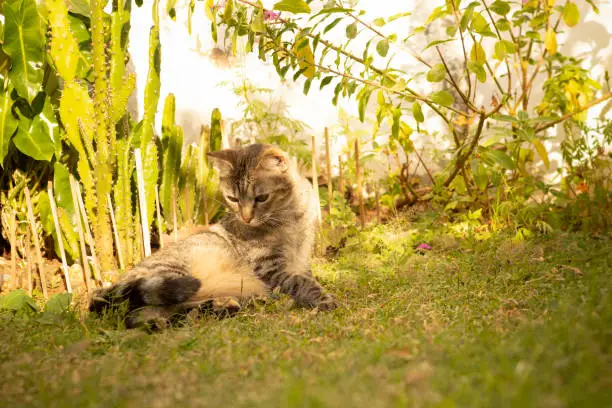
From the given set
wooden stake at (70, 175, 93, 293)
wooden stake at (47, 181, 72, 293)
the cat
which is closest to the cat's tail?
the cat

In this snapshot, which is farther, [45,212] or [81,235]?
[45,212]

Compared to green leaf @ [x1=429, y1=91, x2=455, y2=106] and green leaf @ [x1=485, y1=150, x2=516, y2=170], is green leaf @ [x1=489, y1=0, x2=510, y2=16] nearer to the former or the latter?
green leaf @ [x1=429, y1=91, x2=455, y2=106]

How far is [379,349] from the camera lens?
1367 mm

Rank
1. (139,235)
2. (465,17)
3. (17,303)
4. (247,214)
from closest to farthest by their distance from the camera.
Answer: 1. (465,17)
2. (17,303)
3. (247,214)
4. (139,235)

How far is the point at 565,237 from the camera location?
3.15 metres

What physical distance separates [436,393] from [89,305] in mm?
2094

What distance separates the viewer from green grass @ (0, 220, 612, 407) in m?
0.92

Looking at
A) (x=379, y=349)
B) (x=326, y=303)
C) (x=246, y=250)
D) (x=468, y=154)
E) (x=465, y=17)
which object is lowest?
(x=326, y=303)

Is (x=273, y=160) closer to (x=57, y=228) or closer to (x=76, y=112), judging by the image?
Answer: (x=76, y=112)

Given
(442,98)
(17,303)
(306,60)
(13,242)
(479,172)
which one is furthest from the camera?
(13,242)

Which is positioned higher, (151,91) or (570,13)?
(570,13)

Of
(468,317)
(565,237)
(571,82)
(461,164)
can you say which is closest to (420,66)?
(571,82)

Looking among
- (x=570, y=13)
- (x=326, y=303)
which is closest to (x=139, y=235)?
(x=326, y=303)

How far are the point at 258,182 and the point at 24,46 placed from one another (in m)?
1.62
